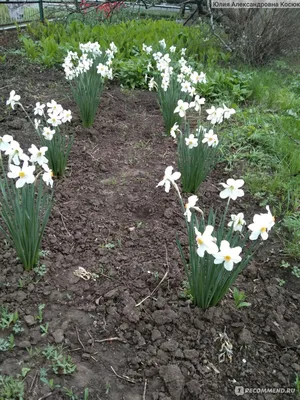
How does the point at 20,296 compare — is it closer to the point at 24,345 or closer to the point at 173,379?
the point at 24,345

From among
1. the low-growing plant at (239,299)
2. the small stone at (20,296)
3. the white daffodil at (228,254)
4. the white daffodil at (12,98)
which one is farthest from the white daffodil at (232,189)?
the white daffodil at (12,98)

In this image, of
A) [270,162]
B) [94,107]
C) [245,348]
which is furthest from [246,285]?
[94,107]

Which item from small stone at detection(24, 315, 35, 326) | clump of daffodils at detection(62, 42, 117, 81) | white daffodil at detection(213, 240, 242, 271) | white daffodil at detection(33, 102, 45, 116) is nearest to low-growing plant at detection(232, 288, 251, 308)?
white daffodil at detection(213, 240, 242, 271)

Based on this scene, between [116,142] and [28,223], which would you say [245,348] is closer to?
[28,223]

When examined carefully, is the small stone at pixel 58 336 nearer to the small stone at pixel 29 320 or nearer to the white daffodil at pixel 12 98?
the small stone at pixel 29 320

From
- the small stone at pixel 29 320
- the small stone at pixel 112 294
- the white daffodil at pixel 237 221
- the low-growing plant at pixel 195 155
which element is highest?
the white daffodil at pixel 237 221

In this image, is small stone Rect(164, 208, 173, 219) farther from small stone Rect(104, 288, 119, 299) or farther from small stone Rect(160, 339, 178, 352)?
small stone Rect(160, 339, 178, 352)

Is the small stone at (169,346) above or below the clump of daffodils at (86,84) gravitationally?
below

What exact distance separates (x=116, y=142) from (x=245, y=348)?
7.89 ft

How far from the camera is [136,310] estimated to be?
6.27ft

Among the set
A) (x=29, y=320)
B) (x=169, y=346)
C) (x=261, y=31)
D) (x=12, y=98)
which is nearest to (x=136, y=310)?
(x=169, y=346)

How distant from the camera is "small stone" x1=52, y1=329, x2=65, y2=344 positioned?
1.71 m

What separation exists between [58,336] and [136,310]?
1.32ft

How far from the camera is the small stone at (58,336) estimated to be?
5.59 feet
